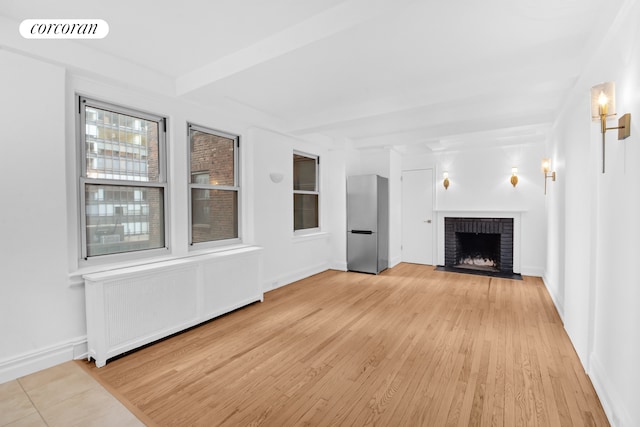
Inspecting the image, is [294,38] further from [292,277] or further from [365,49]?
[292,277]

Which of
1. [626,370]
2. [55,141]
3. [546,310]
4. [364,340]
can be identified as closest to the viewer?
[626,370]

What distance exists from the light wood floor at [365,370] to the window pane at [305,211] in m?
1.89

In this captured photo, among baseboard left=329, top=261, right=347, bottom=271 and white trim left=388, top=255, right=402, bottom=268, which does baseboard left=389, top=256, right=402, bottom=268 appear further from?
baseboard left=329, top=261, right=347, bottom=271

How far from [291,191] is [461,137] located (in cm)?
321

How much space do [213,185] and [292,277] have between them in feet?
6.99

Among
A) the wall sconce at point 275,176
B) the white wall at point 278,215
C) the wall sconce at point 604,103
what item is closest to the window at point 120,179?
the white wall at point 278,215

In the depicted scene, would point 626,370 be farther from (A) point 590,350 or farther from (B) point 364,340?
(B) point 364,340

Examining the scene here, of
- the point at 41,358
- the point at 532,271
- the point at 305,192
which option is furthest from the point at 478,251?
the point at 41,358

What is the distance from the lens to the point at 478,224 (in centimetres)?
600

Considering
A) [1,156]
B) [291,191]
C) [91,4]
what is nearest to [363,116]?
[291,191]

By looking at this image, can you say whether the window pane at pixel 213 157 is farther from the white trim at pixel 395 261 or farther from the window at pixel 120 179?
the white trim at pixel 395 261

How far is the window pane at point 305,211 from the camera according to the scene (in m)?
5.48

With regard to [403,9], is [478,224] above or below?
below

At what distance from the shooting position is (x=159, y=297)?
9.54ft
